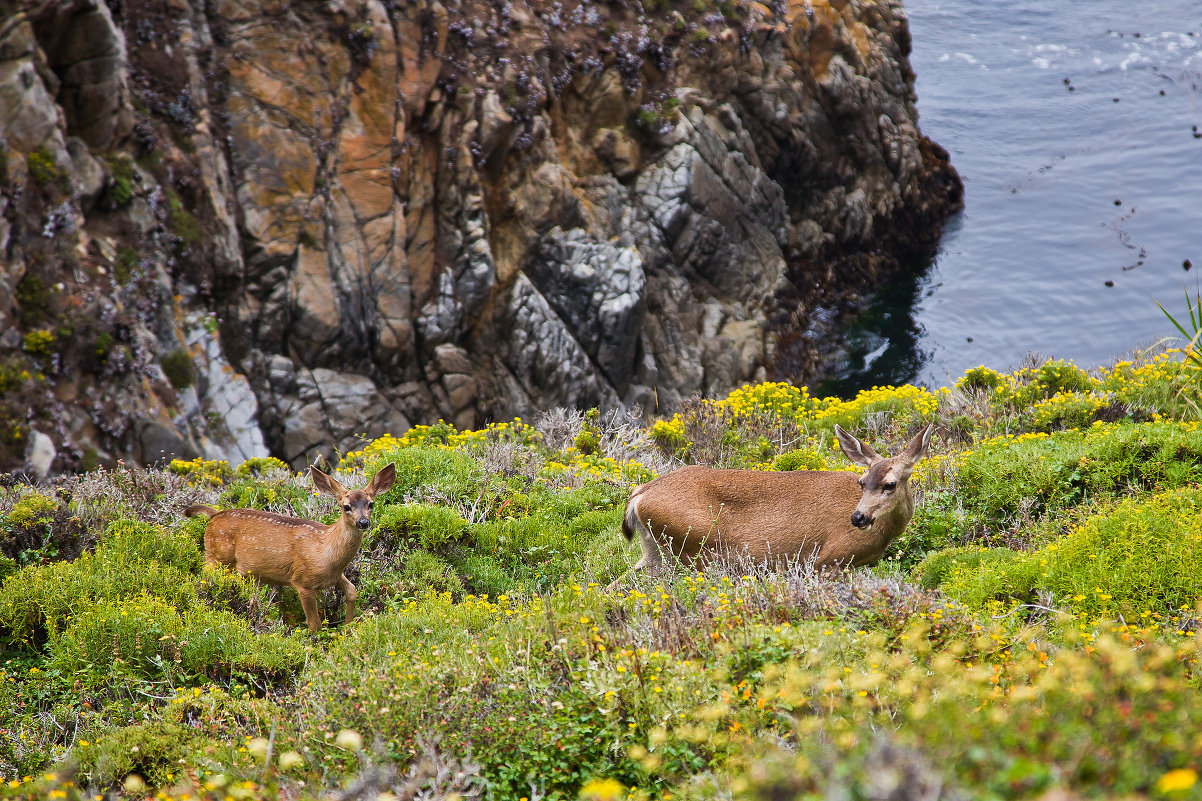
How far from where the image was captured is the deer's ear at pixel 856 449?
6848 mm

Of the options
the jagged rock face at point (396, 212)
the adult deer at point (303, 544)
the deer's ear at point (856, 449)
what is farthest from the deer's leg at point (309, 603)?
the jagged rock face at point (396, 212)

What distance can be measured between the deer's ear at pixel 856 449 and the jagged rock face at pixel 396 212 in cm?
1245

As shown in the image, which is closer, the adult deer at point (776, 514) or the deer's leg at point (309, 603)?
the adult deer at point (776, 514)

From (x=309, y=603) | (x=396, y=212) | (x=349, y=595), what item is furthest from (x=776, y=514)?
(x=396, y=212)

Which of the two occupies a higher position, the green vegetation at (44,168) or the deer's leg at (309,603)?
the green vegetation at (44,168)

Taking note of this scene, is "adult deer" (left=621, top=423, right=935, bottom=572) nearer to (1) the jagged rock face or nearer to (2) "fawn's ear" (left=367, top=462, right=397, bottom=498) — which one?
(2) "fawn's ear" (left=367, top=462, right=397, bottom=498)

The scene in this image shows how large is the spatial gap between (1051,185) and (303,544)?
3464 cm

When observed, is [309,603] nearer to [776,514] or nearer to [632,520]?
[632,520]

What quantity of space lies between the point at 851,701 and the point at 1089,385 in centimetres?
980

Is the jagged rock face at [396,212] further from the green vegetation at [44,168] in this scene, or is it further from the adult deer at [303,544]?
the adult deer at [303,544]

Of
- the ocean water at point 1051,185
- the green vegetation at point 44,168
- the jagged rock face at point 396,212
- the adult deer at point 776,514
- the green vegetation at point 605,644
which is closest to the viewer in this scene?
the green vegetation at point 605,644

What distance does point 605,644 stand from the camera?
4895 millimetres

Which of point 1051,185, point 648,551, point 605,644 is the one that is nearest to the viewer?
point 605,644

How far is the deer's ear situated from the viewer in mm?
6848
